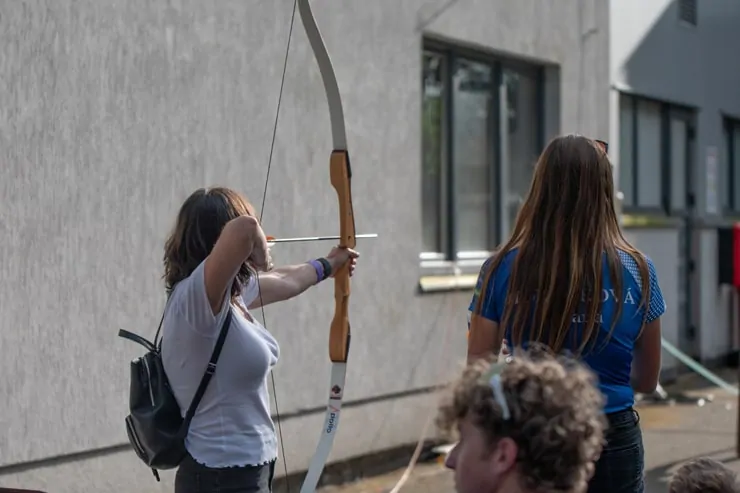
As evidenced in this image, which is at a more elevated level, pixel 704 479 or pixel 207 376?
pixel 207 376

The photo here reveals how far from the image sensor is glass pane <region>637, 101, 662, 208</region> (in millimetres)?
10648

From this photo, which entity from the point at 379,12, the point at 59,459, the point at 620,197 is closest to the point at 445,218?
the point at 379,12

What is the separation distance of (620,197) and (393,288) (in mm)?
3534

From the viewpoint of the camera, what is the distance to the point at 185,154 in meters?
5.45

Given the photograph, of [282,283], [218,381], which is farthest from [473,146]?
[218,381]

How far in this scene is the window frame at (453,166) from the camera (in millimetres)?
7531

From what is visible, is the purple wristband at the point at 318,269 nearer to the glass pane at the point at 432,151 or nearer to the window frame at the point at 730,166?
the glass pane at the point at 432,151

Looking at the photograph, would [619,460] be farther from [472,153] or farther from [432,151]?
[472,153]

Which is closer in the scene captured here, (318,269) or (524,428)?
(524,428)

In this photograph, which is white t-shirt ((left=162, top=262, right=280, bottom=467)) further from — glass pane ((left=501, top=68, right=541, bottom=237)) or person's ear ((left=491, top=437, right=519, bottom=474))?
glass pane ((left=501, top=68, right=541, bottom=237))

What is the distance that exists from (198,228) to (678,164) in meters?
9.27

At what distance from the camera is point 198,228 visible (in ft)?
9.84

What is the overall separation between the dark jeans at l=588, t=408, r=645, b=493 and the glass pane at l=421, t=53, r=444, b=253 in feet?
15.3

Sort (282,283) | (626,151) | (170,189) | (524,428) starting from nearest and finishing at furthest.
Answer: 1. (524,428)
2. (282,283)
3. (170,189)
4. (626,151)
